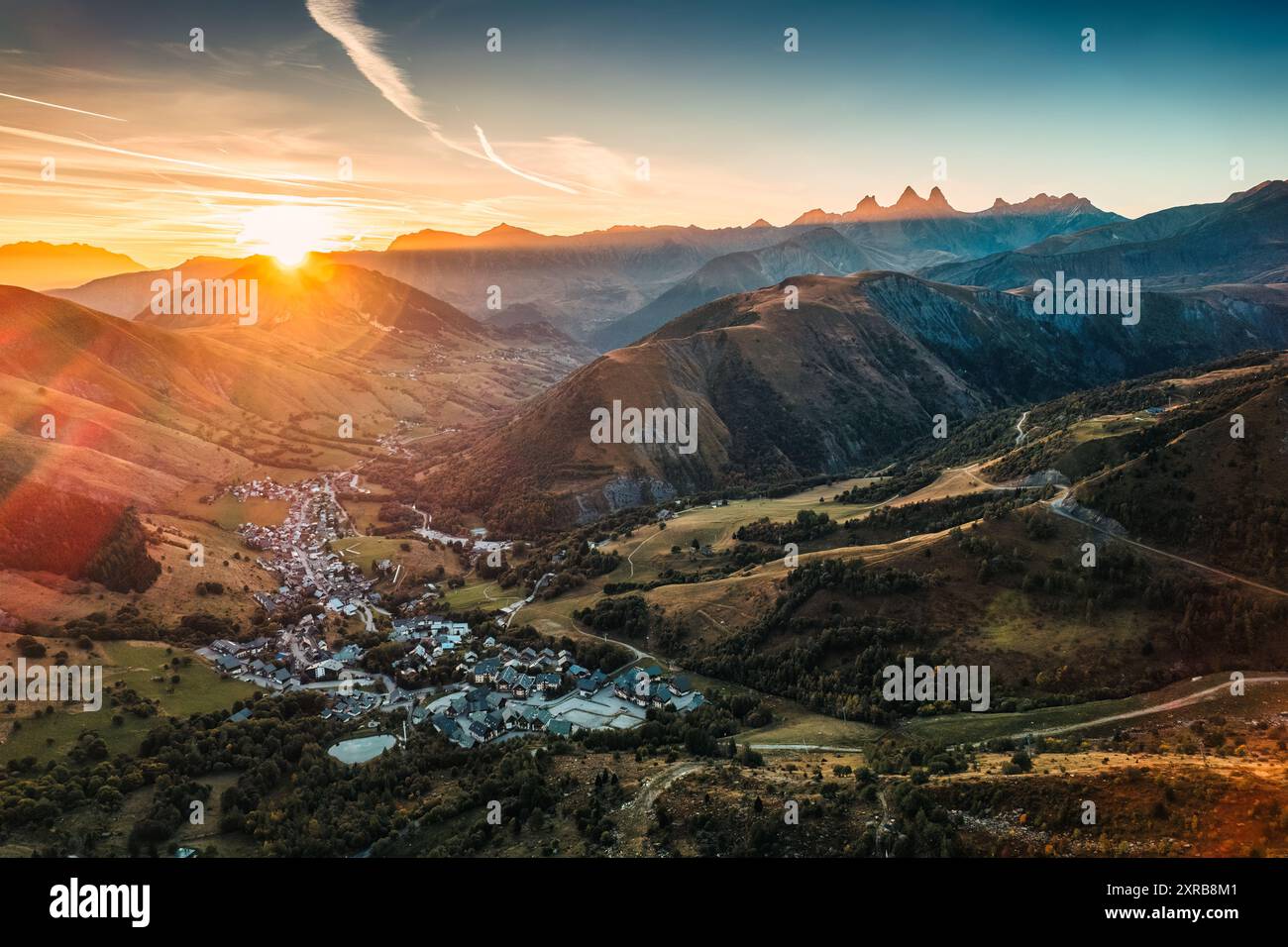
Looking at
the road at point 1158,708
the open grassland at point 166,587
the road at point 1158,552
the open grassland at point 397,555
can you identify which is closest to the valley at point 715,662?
the road at point 1158,708

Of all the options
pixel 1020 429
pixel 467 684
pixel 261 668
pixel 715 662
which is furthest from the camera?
pixel 1020 429

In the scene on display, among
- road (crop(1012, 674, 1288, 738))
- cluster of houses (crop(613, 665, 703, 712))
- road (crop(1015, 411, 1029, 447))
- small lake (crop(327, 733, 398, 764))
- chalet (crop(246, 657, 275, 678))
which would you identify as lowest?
small lake (crop(327, 733, 398, 764))

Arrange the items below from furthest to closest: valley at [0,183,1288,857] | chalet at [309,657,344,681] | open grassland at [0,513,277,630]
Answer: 1. open grassland at [0,513,277,630]
2. chalet at [309,657,344,681]
3. valley at [0,183,1288,857]

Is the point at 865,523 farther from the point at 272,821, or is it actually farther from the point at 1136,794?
the point at 272,821

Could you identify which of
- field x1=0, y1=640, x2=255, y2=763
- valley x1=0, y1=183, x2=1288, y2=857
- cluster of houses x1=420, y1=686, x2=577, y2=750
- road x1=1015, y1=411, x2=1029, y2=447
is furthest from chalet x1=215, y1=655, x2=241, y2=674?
road x1=1015, y1=411, x2=1029, y2=447

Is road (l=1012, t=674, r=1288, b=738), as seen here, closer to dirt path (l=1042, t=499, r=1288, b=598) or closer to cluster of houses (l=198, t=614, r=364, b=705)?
dirt path (l=1042, t=499, r=1288, b=598)

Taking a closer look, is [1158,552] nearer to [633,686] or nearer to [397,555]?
[633,686]

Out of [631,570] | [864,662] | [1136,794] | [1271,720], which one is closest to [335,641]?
[631,570]

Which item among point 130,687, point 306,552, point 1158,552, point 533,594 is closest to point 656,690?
point 533,594

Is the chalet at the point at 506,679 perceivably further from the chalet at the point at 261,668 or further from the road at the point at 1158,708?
the road at the point at 1158,708
